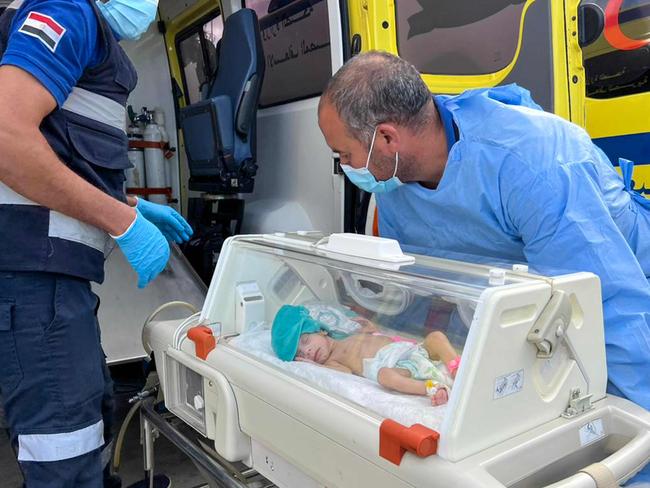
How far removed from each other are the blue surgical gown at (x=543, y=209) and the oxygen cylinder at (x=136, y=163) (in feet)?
8.85

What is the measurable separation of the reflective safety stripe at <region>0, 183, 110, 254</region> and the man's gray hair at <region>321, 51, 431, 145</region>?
0.74 meters

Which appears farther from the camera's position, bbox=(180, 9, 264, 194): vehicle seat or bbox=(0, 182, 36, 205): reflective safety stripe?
bbox=(180, 9, 264, 194): vehicle seat

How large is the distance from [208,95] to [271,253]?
169 cm

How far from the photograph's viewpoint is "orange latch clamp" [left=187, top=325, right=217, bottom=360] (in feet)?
4.89

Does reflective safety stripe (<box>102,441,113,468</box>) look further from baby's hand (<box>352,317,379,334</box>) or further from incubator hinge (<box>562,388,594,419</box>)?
incubator hinge (<box>562,388,594,419</box>)

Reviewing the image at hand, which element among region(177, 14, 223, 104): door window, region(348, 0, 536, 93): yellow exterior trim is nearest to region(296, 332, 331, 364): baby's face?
region(348, 0, 536, 93): yellow exterior trim

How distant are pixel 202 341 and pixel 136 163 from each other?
2784mm

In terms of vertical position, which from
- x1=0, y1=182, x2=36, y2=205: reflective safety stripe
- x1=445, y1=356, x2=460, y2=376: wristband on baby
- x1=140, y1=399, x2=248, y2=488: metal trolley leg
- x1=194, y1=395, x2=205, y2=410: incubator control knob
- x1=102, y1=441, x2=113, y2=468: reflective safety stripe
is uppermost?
x1=0, y1=182, x2=36, y2=205: reflective safety stripe

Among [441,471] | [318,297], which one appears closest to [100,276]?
[318,297]

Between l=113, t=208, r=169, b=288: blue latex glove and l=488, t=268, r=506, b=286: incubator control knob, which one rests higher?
l=113, t=208, r=169, b=288: blue latex glove

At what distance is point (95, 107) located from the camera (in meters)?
1.49

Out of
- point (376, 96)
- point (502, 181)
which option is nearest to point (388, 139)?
point (376, 96)

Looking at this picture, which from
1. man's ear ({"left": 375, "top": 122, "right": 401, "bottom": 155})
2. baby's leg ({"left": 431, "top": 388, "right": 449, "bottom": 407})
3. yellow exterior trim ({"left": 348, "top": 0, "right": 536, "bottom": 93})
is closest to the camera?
baby's leg ({"left": 431, "top": 388, "right": 449, "bottom": 407})

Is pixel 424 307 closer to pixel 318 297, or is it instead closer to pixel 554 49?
pixel 318 297
